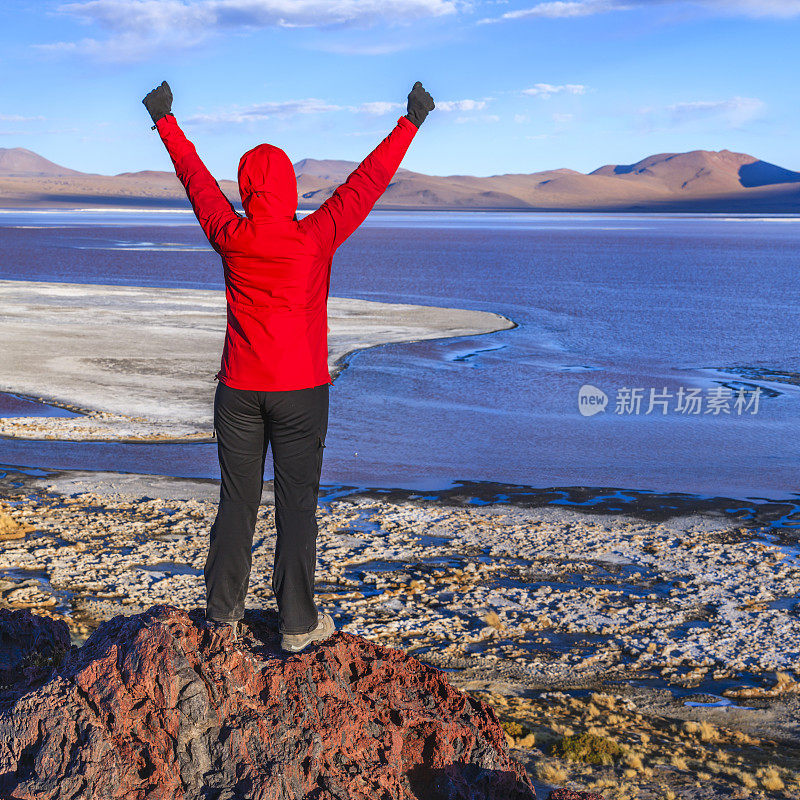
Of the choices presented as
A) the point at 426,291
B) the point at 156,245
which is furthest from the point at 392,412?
the point at 156,245

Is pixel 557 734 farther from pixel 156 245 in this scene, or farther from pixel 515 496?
pixel 156 245

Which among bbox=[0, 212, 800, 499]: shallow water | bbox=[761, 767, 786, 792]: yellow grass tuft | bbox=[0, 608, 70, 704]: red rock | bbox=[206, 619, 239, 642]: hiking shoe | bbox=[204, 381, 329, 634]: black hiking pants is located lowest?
bbox=[0, 212, 800, 499]: shallow water

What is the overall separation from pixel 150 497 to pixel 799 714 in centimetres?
543

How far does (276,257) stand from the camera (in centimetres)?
328

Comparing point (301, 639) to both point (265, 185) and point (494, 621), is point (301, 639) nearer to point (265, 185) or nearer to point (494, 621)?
point (265, 185)

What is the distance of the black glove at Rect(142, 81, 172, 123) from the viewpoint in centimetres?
361

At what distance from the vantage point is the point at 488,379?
14633 millimetres

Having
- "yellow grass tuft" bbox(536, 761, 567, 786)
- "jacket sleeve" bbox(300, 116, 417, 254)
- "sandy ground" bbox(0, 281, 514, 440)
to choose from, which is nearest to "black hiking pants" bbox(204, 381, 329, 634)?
"jacket sleeve" bbox(300, 116, 417, 254)

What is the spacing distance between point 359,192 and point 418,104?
0.44 metres

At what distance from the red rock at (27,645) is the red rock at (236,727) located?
0.59m

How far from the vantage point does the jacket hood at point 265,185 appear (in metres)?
3.26

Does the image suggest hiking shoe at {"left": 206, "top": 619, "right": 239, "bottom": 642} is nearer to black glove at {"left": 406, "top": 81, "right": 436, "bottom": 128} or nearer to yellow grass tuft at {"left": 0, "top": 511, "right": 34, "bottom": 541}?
black glove at {"left": 406, "top": 81, "right": 436, "bottom": 128}

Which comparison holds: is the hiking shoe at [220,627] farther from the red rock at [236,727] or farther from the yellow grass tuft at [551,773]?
the yellow grass tuft at [551,773]

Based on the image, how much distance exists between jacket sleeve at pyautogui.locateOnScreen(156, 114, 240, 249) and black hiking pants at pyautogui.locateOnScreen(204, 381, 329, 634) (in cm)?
56
